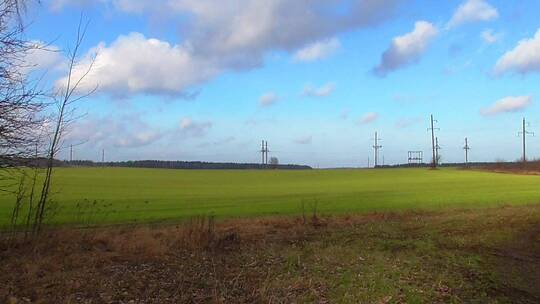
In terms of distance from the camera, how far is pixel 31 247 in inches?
650

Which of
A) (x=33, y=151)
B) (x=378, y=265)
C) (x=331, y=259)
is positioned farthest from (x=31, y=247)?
(x=378, y=265)

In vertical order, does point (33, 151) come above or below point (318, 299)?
above

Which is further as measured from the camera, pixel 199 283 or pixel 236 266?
pixel 236 266

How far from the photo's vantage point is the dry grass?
469 inches

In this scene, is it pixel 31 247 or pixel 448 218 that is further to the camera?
pixel 448 218

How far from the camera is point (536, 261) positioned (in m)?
17.4

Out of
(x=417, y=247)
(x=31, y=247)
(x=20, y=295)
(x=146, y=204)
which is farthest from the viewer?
(x=146, y=204)

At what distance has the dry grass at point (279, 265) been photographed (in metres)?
11.9

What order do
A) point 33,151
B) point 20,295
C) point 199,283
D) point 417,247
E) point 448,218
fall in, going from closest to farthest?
point 20,295 → point 199,283 → point 33,151 → point 417,247 → point 448,218

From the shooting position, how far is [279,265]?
15508mm

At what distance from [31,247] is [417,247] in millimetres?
12463

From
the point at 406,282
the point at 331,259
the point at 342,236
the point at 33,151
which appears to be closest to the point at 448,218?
the point at 342,236

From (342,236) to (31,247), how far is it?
11.5 m

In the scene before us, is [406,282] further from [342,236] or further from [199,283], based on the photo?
[342,236]
